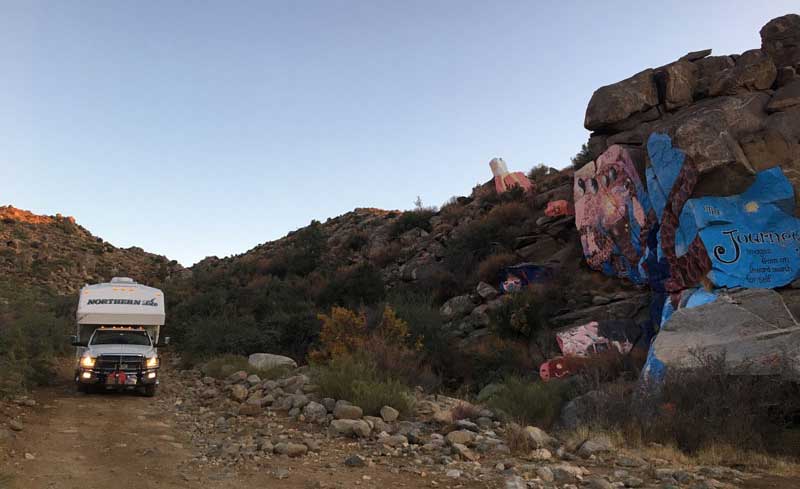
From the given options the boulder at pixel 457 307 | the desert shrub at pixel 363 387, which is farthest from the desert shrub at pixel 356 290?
the desert shrub at pixel 363 387

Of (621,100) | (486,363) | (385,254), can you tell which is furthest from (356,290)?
(621,100)

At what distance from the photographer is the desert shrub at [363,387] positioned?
424 inches

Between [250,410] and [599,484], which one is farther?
[250,410]

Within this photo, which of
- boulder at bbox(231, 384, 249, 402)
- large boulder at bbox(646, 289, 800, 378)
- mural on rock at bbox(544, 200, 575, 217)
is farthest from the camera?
mural on rock at bbox(544, 200, 575, 217)

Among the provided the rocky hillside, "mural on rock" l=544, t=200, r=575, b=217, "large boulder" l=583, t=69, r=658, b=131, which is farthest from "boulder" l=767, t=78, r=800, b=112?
the rocky hillside

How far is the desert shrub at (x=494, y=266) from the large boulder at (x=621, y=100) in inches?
255

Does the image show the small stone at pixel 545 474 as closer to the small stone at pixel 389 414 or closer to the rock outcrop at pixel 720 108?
the small stone at pixel 389 414

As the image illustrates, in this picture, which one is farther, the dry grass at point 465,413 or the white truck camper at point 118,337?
the white truck camper at point 118,337

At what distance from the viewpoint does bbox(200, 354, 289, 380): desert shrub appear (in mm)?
15742

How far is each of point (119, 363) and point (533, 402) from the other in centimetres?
1039

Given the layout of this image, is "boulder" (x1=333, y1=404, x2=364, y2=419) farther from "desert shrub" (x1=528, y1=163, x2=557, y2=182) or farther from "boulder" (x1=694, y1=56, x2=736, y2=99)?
"desert shrub" (x1=528, y1=163, x2=557, y2=182)

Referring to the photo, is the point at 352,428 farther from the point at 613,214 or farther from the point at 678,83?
the point at 678,83

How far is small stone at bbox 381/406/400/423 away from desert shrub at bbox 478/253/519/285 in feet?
46.4

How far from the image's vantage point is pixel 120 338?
1602 centimetres
